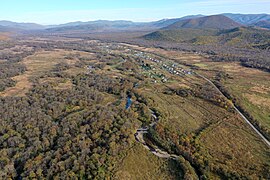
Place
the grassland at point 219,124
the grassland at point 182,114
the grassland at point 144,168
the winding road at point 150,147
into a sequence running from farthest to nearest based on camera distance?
1. the winding road at point 150,147
2. the grassland at point 219,124
3. the grassland at point 182,114
4. the grassland at point 144,168

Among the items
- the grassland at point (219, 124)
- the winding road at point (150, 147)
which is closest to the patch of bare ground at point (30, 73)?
the grassland at point (219, 124)

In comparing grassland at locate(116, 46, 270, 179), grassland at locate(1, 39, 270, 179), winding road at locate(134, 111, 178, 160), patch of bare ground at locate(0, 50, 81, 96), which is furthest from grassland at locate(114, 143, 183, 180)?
patch of bare ground at locate(0, 50, 81, 96)

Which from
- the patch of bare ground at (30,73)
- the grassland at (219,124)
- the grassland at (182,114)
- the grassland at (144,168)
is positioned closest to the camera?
the grassland at (144,168)

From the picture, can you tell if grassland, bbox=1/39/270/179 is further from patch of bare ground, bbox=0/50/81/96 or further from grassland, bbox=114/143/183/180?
patch of bare ground, bbox=0/50/81/96

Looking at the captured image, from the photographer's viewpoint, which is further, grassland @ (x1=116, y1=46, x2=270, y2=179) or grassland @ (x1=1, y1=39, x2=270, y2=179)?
grassland @ (x1=116, y1=46, x2=270, y2=179)

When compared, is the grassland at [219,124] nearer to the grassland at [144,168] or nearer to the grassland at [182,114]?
the grassland at [182,114]

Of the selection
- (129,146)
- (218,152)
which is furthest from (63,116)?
(218,152)

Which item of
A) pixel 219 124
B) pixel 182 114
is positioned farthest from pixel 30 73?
pixel 219 124

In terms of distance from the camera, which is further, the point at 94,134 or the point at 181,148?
the point at 94,134

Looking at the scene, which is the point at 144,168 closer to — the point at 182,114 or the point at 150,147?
the point at 150,147

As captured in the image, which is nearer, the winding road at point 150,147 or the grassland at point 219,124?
the grassland at point 219,124

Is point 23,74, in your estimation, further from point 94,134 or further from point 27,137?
point 94,134
